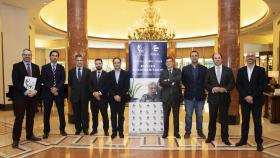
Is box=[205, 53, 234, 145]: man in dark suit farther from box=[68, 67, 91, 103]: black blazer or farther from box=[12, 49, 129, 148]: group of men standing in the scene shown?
box=[68, 67, 91, 103]: black blazer

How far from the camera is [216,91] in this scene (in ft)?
16.9

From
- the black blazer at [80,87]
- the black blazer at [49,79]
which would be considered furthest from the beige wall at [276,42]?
the black blazer at [49,79]

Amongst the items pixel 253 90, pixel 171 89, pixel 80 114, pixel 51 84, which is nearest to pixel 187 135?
pixel 171 89

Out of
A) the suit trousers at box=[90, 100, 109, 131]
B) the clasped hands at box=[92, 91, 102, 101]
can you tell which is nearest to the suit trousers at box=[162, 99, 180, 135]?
the suit trousers at box=[90, 100, 109, 131]

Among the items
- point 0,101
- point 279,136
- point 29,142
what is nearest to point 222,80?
point 279,136

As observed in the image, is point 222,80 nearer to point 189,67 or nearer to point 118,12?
point 189,67

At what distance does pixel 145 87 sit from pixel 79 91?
4.57 feet

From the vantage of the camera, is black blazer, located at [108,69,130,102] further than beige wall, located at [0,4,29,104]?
No

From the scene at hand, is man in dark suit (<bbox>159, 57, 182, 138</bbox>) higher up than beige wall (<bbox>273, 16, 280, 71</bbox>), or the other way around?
beige wall (<bbox>273, 16, 280, 71</bbox>)

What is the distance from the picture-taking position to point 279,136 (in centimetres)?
584

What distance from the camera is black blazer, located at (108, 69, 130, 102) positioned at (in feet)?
18.4

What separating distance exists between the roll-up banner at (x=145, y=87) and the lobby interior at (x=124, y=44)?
0.27 meters

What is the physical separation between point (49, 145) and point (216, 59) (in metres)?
3.46

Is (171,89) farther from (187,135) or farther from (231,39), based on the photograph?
(231,39)
